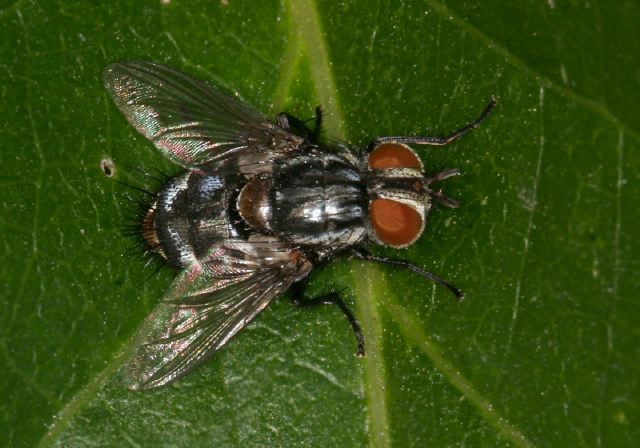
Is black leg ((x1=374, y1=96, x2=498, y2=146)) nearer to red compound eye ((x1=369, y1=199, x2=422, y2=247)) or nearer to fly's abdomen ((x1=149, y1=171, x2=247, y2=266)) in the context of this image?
red compound eye ((x1=369, y1=199, x2=422, y2=247))

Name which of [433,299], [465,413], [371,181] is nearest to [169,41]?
[371,181]

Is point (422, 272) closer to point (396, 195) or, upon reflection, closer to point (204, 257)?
point (396, 195)

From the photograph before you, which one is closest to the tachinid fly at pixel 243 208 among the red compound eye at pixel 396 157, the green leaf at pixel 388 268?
the red compound eye at pixel 396 157

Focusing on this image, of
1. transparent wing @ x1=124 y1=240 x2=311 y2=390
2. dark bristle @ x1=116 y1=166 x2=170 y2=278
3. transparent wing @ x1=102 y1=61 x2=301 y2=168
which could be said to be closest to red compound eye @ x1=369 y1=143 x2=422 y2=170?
transparent wing @ x1=102 y1=61 x2=301 y2=168

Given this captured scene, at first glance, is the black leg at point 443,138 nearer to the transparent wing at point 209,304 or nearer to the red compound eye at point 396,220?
the red compound eye at point 396,220

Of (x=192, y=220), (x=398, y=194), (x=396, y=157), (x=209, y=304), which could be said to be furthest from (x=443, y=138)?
(x=209, y=304)

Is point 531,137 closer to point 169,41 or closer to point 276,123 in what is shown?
point 276,123
